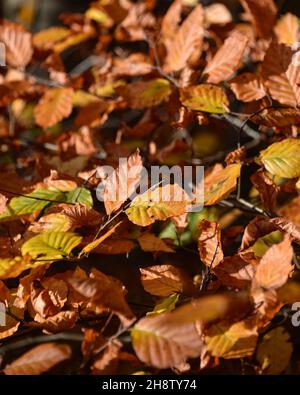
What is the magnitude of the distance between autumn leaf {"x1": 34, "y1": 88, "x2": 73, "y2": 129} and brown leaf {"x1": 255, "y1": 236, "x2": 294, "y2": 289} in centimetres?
68

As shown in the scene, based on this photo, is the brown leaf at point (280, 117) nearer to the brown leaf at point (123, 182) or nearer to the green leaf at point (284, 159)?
the green leaf at point (284, 159)

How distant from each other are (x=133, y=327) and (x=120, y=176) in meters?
0.25

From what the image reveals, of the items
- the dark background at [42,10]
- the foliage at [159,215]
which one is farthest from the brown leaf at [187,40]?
the dark background at [42,10]

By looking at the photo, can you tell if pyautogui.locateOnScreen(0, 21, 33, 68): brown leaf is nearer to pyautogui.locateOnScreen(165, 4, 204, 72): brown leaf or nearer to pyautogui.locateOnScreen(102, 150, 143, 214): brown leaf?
pyautogui.locateOnScreen(165, 4, 204, 72): brown leaf

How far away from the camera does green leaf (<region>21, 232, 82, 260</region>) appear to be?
2.42 feet

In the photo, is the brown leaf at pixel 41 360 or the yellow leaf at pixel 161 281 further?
the yellow leaf at pixel 161 281

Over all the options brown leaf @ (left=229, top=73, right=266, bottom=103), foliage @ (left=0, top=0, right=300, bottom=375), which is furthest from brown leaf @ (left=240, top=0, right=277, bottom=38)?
brown leaf @ (left=229, top=73, right=266, bottom=103)

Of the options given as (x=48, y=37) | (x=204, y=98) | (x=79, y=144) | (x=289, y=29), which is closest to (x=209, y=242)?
(x=204, y=98)

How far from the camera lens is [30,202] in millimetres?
863

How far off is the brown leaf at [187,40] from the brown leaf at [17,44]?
41cm

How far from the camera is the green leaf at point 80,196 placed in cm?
86

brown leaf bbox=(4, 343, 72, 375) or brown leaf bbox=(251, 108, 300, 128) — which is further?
brown leaf bbox=(251, 108, 300, 128)
